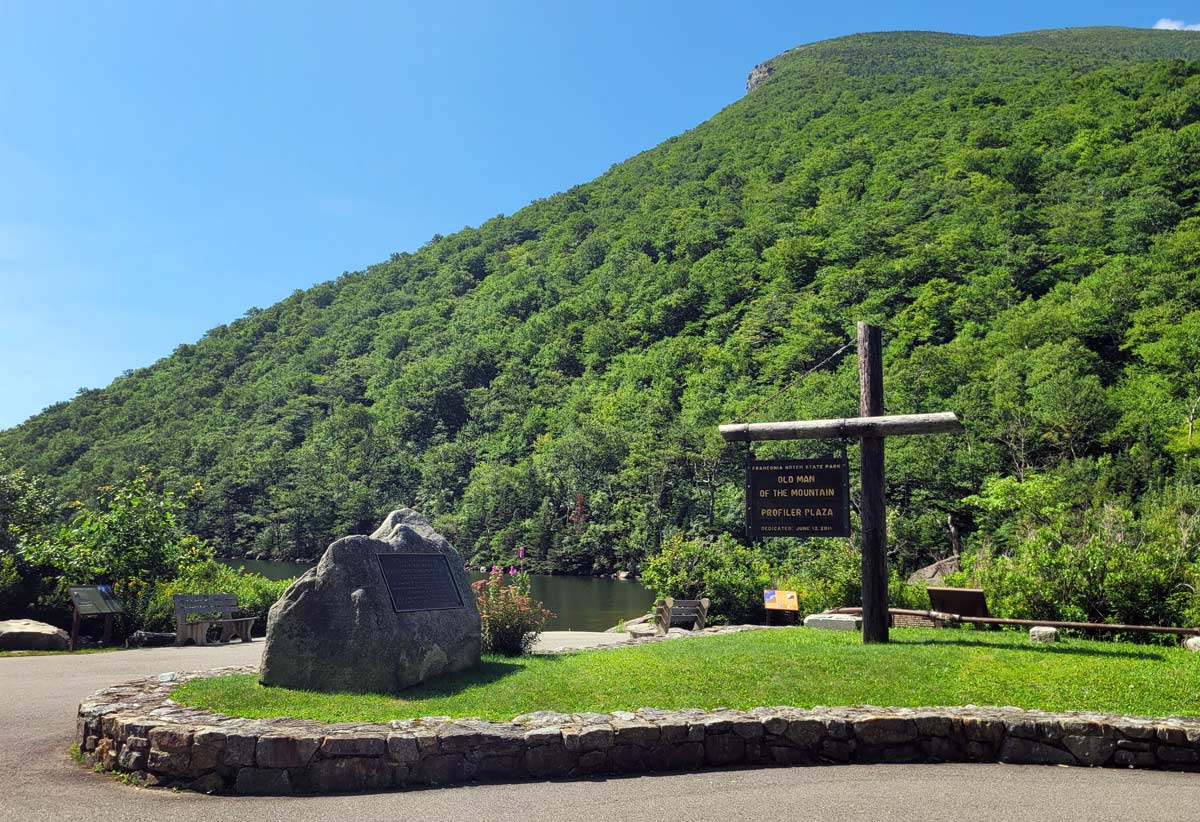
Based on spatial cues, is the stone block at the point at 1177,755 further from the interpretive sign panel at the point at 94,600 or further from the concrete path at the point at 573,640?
the interpretive sign panel at the point at 94,600

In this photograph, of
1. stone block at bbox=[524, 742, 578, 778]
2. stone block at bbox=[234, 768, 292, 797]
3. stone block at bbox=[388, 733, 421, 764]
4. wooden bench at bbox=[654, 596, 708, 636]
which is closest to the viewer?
stone block at bbox=[234, 768, 292, 797]

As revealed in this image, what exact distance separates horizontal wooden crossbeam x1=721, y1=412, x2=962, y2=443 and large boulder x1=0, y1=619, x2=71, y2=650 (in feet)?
A: 39.0

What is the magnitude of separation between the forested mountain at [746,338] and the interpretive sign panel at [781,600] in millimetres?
24163

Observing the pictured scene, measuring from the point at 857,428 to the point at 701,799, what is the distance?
6.88 m

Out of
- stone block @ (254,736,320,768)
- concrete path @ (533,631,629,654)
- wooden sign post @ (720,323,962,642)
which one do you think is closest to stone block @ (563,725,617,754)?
stone block @ (254,736,320,768)

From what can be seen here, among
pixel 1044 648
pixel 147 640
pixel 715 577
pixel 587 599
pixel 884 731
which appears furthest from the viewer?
pixel 587 599

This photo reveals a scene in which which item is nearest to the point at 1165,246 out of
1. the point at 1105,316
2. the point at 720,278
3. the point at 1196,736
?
the point at 1105,316

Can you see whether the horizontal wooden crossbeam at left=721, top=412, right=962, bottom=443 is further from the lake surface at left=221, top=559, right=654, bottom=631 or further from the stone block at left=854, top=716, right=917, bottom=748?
the lake surface at left=221, top=559, right=654, bottom=631

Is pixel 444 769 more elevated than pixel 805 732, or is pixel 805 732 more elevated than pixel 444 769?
pixel 805 732

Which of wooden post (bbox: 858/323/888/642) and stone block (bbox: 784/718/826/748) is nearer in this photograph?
stone block (bbox: 784/718/826/748)

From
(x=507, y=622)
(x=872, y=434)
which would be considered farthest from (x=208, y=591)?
(x=872, y=434)

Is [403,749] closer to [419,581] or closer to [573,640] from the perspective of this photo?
[419,581]

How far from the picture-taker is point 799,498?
12.2m

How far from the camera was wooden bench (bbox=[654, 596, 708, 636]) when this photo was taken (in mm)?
17094
